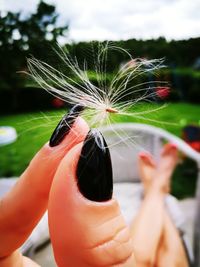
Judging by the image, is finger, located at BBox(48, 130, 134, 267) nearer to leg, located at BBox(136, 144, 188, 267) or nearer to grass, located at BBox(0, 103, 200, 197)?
grass, located at BBox(0, 103, 200, 197)

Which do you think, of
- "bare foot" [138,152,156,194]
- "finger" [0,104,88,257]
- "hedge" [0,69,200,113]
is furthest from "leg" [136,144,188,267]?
"finger" [0,104,88,257]

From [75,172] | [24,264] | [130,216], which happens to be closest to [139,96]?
[75,172]

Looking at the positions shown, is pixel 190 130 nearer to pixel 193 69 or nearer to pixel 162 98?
pixel 193 69

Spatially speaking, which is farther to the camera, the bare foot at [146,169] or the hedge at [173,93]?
the hedge at [173,93]

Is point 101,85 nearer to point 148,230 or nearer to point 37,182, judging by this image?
point 37,182

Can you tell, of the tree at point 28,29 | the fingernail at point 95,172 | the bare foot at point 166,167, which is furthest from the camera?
the bare foot at point 166,167

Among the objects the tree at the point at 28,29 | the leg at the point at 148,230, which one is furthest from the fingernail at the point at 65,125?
the leg at the point at 148,230

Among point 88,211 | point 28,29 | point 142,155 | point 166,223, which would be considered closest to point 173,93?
→ point 142,155

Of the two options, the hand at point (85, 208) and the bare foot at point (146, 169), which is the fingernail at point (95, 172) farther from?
the bare foot at point (146, 169)
